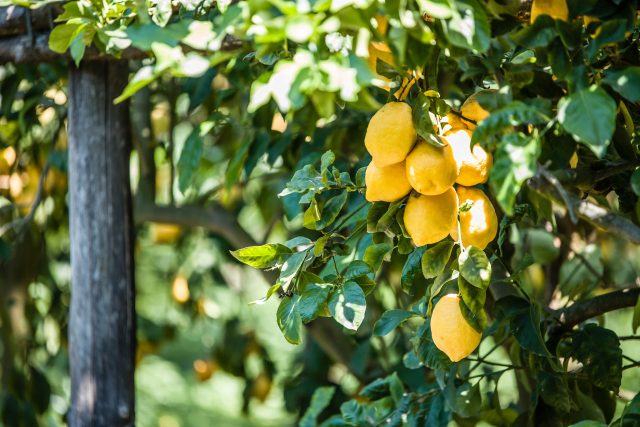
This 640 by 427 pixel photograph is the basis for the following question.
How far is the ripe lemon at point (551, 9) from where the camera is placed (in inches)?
27.0

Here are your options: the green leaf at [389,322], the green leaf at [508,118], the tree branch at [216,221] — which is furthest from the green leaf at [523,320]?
the tree branch at [216,221]

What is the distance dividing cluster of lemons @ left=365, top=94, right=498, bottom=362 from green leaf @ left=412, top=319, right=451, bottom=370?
0.15 metres

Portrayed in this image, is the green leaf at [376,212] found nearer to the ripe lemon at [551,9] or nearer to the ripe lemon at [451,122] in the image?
the ripe lemon at [451,122]

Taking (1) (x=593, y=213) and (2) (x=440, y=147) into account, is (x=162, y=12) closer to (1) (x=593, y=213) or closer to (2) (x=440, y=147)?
(2) (x=440, y=147)

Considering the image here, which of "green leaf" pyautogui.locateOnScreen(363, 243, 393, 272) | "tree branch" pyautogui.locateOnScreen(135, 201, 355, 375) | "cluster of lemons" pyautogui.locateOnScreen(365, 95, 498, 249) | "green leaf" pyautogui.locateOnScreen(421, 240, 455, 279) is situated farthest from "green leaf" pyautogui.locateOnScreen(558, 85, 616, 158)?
"tree branch" pyautogui.locateOnScreen(135, 201, 355, 375)

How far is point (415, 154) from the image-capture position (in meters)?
0.72

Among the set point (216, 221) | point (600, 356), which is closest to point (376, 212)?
point (600, 356)

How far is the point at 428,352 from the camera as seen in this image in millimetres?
986

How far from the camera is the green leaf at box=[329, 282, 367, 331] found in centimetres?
75

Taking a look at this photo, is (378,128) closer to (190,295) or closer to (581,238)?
(581,238)

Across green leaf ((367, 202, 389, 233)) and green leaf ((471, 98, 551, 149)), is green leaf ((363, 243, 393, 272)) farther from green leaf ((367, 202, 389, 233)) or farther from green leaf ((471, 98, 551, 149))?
green leaf ((471, 98, 551, 149))

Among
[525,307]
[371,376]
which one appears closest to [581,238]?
[371,376]

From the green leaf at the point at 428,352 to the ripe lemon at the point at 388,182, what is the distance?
0.29 metres

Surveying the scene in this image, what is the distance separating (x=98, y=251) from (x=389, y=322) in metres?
0.53
